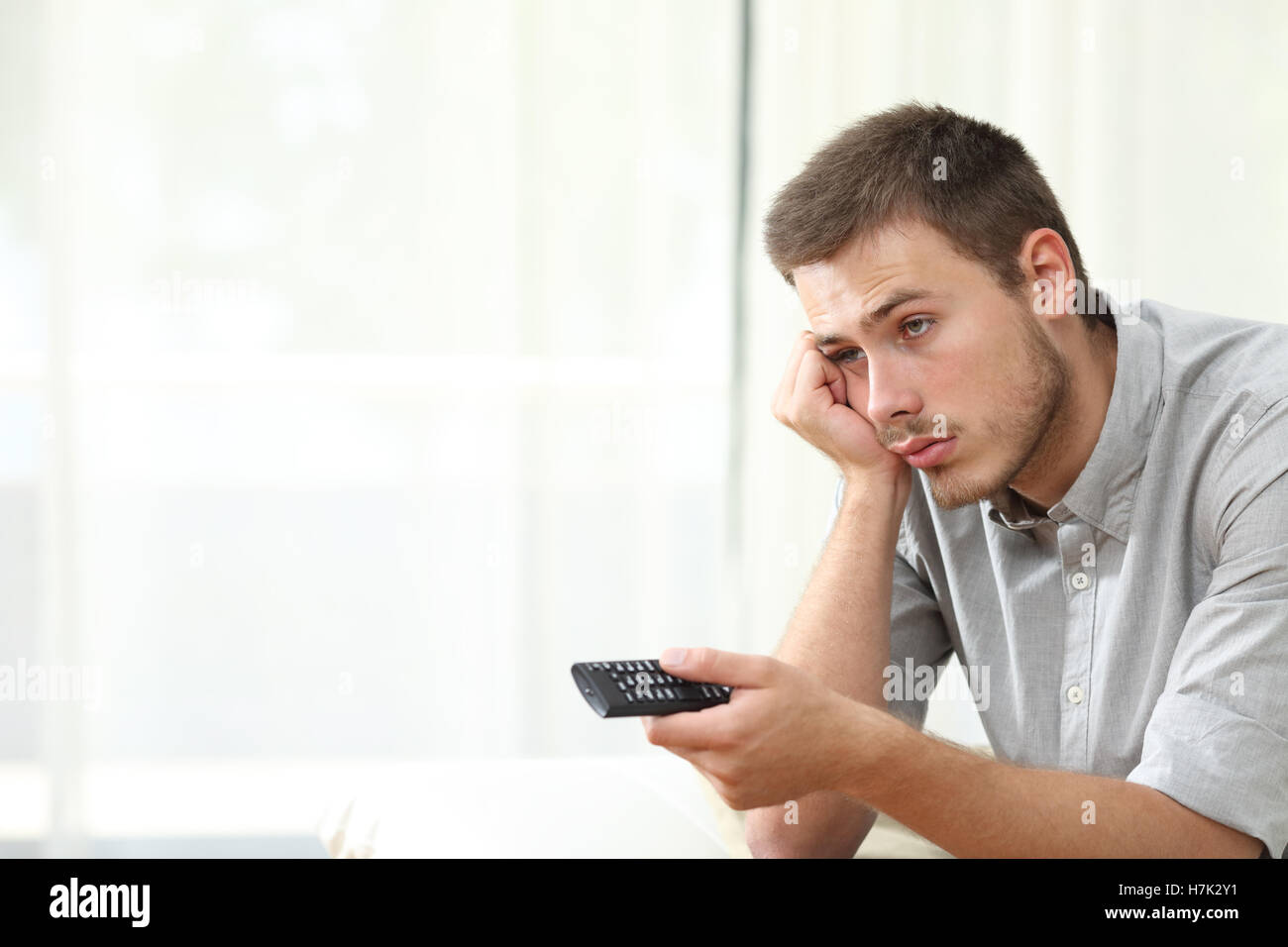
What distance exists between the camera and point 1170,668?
1109 millimetres

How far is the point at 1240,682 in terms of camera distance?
1.02m

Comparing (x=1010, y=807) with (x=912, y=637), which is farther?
(x=912, y=637)

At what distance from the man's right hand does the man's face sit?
0.40 feet

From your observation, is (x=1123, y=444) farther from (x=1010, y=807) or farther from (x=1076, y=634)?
(x=1010, y=807)

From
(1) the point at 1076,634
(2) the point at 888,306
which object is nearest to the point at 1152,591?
(1) the point at 1076,634

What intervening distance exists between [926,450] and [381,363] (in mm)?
1439

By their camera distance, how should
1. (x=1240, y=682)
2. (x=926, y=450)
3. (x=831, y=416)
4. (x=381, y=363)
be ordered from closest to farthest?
(x=1240, y=682), (x=926, y=450), (x=831, y=416), (x=381, y=363)

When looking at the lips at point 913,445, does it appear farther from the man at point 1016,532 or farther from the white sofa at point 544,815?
the white sofa at point 544,815

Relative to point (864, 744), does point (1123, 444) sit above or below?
above

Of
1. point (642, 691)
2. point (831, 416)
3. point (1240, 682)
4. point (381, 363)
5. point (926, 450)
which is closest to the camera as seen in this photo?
point (642, 691)

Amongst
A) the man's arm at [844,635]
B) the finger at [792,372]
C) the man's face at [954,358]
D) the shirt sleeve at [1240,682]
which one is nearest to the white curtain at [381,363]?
the finger at [792,372]
